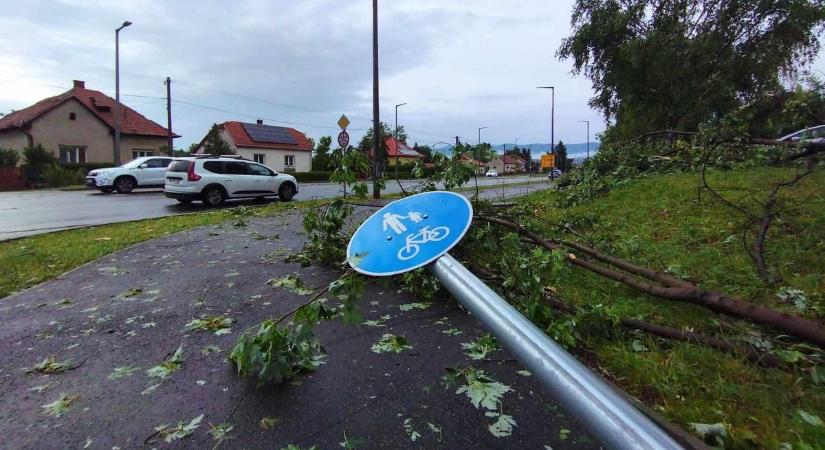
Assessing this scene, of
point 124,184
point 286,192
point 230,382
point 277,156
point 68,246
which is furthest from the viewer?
point 277,156

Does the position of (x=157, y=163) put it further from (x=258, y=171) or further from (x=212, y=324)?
(x=212, y=324)

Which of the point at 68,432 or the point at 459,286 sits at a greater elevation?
the point at 459,286

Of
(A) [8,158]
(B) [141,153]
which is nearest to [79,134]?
(B) [141,153]

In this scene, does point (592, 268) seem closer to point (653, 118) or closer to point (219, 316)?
point (219, 316)

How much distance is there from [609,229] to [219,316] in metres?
4.74

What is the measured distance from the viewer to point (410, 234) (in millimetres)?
2078

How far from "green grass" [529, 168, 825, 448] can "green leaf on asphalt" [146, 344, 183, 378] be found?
2.63 meters

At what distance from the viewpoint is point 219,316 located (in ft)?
13.1

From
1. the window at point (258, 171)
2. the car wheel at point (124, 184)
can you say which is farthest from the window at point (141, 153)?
the window at point (258, 171)

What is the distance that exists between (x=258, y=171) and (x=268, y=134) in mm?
41963

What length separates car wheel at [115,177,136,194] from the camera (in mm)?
21406

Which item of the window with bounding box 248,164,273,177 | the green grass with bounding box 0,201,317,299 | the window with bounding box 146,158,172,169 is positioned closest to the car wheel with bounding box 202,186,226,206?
the window with bounding box 248,164,273,177

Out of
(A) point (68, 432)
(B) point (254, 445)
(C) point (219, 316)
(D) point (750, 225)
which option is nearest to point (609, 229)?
(D) point (750, 225)

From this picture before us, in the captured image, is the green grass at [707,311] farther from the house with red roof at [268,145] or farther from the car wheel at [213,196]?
the house with red roof at [268,145]
